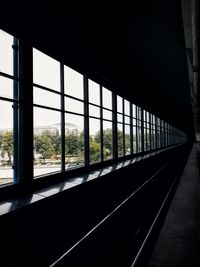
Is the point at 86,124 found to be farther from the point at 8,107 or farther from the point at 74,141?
the point at 8,107

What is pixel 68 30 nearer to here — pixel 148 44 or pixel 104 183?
pixel 148 44

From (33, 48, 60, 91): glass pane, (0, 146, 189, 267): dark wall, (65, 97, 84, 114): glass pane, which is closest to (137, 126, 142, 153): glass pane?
(0, 146, 189, 267): dark wall

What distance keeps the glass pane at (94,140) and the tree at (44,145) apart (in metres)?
2.65

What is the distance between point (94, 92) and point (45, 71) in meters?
3.45

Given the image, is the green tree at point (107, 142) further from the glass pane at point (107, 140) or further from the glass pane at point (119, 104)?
the glass pane at point (119, 104)

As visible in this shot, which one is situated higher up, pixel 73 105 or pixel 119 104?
pixel 119 104

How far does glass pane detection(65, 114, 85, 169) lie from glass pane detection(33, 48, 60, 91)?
3.59 ft

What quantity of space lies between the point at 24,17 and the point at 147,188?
9019mm

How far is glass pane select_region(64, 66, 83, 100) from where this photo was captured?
23.5ft

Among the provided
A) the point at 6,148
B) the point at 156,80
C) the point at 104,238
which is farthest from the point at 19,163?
the point at 156,80

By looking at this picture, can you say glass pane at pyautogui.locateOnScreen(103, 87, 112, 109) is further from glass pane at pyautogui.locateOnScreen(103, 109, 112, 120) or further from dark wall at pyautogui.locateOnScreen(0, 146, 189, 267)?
dark wall at pyautogui.locateOnScreen(0, 146, 189, 267)

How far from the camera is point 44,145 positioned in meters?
6.10

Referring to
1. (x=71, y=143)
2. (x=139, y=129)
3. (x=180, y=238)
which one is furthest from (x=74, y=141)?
(x=139, y=129)

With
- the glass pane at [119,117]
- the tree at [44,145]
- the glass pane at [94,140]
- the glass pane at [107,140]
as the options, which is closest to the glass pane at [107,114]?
the glass pane at [107,140]
